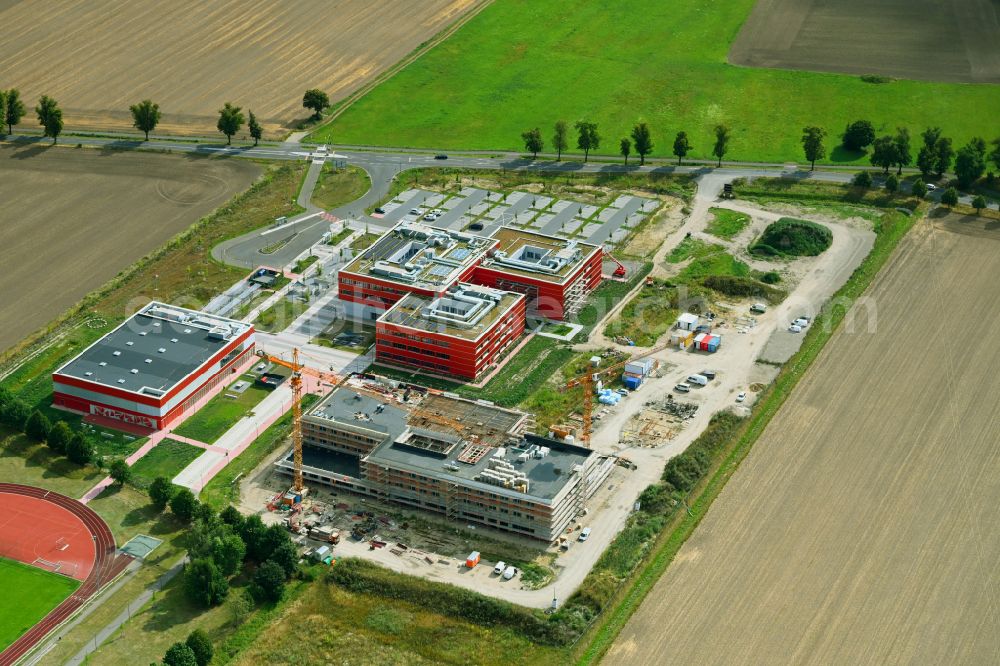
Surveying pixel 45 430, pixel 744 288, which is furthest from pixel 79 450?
pixel 744 288

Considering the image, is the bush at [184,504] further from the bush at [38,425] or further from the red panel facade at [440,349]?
the red panel facade at [440,349]

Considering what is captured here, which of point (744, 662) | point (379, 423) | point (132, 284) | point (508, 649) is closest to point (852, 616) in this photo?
point (744, 662)

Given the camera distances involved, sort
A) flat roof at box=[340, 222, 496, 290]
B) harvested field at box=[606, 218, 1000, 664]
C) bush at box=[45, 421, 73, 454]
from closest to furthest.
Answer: harvested field at box=[606, 218, 1000, 664] → bush at box=[45, 421, 73, 454] → flat roof at box=[340, 222, 496, 290]

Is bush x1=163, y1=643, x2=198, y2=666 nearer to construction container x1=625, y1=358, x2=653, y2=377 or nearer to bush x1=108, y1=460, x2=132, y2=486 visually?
bush x1=108, y1=460, x2=132, y2=486

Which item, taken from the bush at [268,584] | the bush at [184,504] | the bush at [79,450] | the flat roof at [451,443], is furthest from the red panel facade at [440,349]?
the bush at [268,584]

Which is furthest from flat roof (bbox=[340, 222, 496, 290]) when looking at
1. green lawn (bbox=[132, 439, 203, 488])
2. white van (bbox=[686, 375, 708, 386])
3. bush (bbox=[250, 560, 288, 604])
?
bush (bbox=[250, 560, 288, 604])

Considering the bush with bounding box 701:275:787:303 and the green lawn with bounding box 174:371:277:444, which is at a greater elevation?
the bush with bounding box 701:275:787:303
